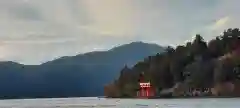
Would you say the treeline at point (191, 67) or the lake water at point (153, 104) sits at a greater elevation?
the treeline at point (191, 67)

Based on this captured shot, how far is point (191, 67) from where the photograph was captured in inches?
3083

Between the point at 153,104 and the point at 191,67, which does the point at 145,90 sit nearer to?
the point at 191,67

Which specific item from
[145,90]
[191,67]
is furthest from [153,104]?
[145,90]

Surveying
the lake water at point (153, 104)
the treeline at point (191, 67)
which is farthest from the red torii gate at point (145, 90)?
the lake water at point (153, 104)

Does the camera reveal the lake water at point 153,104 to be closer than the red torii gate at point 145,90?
Yes

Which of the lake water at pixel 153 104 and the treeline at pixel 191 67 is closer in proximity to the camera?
the lake water at pixel 153 104

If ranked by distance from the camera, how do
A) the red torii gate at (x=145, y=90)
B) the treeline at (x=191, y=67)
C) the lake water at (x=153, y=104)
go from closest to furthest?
1. the lake water at (x=153, y=104)
2. the treeline at (x=191, y=67)
3. the red torii gate at (x=145, y=90)

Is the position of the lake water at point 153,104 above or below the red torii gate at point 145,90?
A: below

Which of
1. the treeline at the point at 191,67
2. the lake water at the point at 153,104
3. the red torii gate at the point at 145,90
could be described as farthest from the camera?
the red torii gate at the point at 145,90

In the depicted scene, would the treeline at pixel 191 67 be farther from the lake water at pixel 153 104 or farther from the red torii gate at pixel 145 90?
the lake water at pixel 153 104

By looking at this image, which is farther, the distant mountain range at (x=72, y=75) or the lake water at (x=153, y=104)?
the distant mountain range at (x=72, y=75)

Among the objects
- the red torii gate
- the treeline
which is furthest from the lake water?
the red torii gate

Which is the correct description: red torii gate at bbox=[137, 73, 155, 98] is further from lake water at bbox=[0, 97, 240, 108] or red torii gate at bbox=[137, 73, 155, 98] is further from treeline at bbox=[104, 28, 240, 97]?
lake water at bbox=[0, 97, 240, 108]

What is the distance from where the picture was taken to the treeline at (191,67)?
74250 millimetres
